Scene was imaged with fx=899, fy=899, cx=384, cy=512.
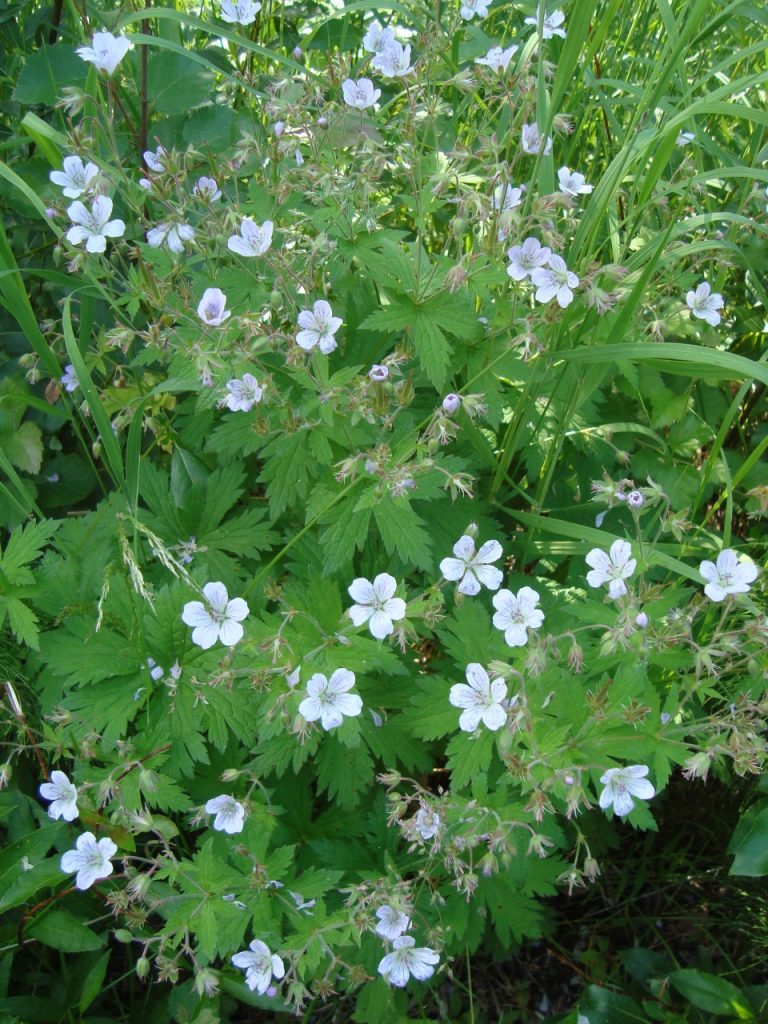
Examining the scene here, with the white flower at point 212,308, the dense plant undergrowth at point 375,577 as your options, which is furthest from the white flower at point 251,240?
the white flower at point 212,308

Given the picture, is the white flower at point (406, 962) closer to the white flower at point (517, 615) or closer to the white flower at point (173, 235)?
the white flower at point (517, 615)

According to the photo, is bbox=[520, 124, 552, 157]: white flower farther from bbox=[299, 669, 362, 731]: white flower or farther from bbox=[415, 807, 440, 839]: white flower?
bbox=[415, 807, 440, 839]: white flower

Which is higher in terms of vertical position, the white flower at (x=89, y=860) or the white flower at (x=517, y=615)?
the white flower at (x=517, y=615)

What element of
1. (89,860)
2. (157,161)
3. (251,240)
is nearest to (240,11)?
(157,161)

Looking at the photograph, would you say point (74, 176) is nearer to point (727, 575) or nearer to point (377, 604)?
point (377, 604)

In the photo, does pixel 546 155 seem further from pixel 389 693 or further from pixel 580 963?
pixel 580 963

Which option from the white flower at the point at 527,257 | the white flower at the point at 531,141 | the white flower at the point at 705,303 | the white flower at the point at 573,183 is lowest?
the white flower at the point at 705,303
